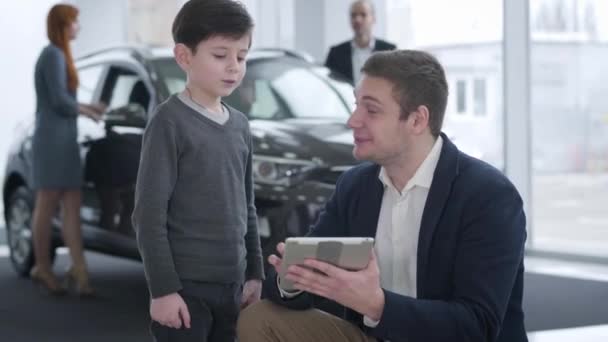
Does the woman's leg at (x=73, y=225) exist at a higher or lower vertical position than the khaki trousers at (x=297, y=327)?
lower

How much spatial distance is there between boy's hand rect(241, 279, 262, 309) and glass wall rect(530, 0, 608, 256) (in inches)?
212

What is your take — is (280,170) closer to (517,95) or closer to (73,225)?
(73,225)

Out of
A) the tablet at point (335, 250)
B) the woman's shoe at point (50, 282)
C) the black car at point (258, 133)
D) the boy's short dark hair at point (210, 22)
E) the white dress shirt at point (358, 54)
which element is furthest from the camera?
the white dress shirt at point (358, 54)

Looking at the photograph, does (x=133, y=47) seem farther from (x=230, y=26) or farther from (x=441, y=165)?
(x=441, y=165)

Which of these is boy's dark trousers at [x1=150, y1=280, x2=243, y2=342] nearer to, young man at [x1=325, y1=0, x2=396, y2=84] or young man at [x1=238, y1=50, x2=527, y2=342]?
young man at [x1=238, y1=50, x2=527, y2=342]

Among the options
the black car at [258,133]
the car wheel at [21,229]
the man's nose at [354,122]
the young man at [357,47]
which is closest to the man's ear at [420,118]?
the man's nose at [354,122]

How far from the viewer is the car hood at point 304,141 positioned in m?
5.29

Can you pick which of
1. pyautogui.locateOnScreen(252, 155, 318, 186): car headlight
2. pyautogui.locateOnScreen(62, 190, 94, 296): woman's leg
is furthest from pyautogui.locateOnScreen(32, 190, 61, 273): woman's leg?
pyautogui.locateOnScreen(252, 155, 318, 186): car headlight

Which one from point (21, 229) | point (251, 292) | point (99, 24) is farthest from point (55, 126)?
point (99, 24)

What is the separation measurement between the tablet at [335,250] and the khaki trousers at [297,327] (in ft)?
1.20

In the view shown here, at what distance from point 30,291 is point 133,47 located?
5.47ft

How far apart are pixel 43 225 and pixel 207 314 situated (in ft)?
12.3

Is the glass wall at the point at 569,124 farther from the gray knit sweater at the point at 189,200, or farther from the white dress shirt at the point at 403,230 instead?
the white dress shirt at the point at 403,230

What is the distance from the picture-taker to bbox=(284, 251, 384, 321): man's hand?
248 cm
